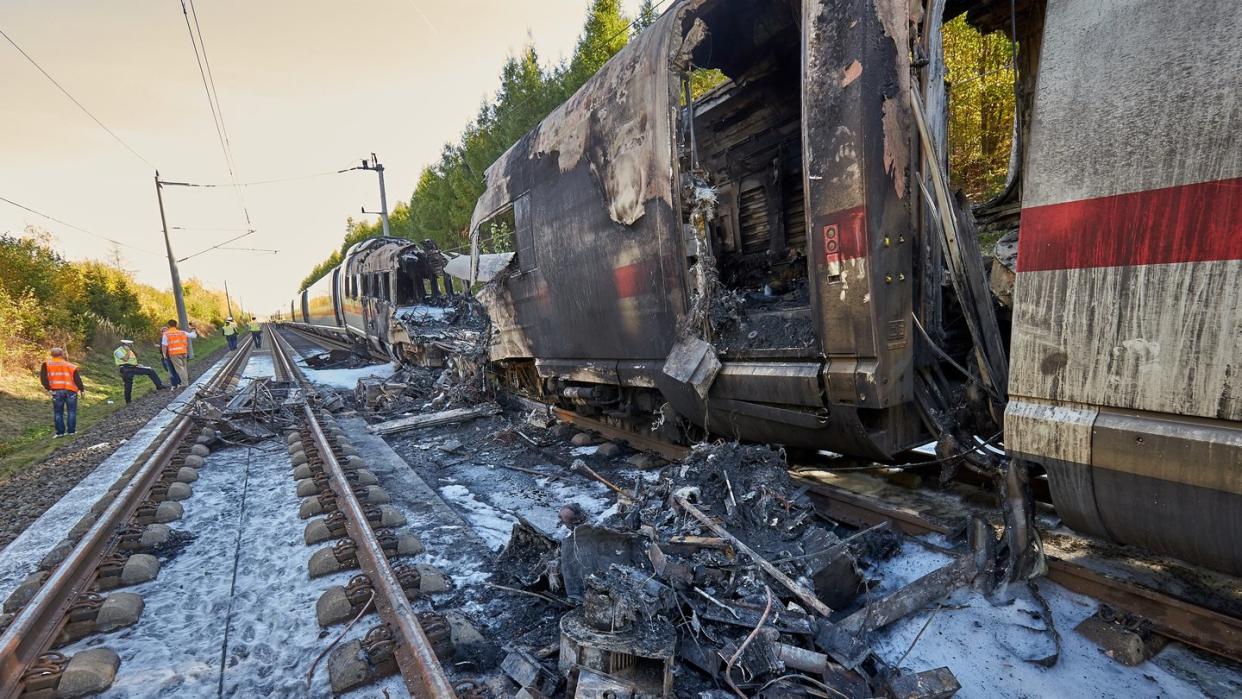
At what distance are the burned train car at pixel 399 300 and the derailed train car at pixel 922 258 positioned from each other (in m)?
6.05

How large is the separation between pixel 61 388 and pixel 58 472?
3728 millimetres

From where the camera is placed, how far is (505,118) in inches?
1059

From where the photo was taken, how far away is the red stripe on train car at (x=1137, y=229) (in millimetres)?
1721

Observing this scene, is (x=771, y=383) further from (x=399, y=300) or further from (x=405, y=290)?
(x=405, y=290)

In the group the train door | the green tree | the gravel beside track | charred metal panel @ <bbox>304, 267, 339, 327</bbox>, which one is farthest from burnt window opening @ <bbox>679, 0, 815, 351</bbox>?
charred metal panel @ <bbox>304, 267, 339, 327</bbox>

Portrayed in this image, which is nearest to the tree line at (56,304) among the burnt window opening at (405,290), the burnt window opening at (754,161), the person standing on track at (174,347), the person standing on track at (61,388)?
the person standing on track at (174,347)

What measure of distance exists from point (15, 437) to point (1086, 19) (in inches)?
564

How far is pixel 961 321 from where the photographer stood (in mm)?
3627

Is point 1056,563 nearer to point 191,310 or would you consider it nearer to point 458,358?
point 458,358

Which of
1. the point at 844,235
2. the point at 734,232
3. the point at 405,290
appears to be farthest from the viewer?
the point at 405,290

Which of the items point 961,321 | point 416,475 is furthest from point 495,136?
point 961,321

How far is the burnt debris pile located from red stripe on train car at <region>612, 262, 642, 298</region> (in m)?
1.61

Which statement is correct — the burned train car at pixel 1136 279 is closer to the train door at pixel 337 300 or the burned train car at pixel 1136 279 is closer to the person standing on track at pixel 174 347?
the person standing on track at pixel 174 347

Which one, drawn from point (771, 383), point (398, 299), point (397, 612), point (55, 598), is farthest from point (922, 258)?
point (398, 299)
